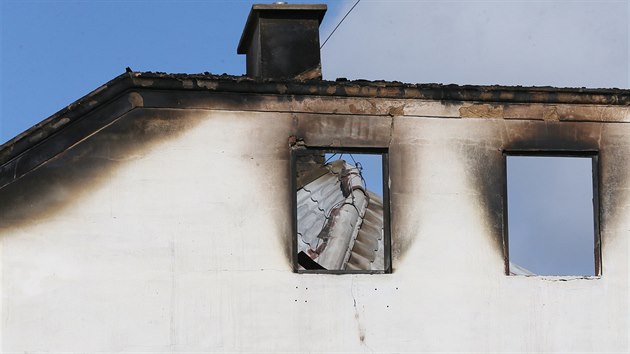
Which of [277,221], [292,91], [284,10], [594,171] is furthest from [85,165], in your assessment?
[594,171]

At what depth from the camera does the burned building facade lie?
61.7 ft

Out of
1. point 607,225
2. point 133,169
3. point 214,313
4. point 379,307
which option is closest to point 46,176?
point 133,169

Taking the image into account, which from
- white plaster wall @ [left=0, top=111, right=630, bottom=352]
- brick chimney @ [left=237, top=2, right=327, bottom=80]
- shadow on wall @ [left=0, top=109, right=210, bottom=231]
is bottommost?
white plaster wall @ [left=0, top=111, right=630, bottom=352]

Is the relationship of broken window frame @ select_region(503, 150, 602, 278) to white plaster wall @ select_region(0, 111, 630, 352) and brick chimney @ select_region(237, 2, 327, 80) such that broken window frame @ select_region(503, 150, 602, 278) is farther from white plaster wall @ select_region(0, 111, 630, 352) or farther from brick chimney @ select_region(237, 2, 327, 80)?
brick chimney @ select_region(237, 2, 327, 80)

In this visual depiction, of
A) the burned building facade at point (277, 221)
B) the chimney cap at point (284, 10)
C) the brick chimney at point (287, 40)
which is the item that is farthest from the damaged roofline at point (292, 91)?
the chimney cap at point (284, 10)

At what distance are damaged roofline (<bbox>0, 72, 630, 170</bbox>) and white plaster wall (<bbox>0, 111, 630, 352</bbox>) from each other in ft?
1.10

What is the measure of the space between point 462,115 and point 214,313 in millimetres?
3976

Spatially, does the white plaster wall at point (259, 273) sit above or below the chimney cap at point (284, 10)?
below

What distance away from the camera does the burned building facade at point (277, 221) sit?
18.8m

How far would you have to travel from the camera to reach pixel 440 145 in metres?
20.0

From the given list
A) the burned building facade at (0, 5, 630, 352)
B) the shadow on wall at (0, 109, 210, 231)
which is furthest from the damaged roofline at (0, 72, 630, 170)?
the shadow on wall at (0, 109, 210, 231)

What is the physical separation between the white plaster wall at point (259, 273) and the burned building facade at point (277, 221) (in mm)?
19

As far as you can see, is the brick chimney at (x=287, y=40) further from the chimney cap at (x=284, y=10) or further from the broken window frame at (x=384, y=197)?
the broken window frame at (x=384, y=197)

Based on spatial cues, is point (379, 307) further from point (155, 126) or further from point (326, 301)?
point (155, 126)
